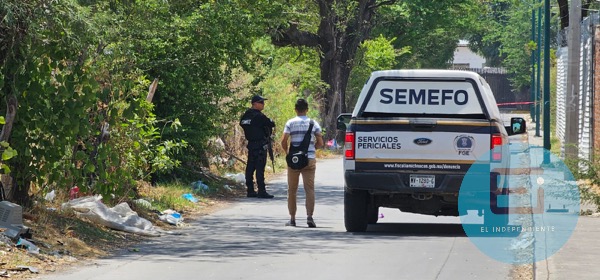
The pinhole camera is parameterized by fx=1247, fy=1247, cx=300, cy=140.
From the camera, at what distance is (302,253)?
13.5 m

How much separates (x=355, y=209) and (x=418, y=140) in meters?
1.30

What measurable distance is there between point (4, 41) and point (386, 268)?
4.98 m

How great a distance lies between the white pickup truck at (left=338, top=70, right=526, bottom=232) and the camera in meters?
15.0

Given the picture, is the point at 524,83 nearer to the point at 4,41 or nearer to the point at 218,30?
the point at 218,30

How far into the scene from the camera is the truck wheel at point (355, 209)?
51.3 ft

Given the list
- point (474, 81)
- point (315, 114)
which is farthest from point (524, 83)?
point (474, 81)

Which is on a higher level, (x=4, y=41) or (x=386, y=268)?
(x=4, y=41)

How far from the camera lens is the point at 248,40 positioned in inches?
870

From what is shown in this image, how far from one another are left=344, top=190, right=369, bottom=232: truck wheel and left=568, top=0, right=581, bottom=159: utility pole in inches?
515

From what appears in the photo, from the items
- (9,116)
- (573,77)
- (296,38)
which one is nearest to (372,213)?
(9,116)

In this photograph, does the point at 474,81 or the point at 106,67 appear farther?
A: the point at 106,67

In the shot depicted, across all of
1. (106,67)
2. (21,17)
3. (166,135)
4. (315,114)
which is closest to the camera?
(21,17)

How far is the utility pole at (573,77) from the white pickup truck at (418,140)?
42.1ft

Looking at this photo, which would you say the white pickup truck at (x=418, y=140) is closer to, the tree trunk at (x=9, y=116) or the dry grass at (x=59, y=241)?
the dry grass at (x=59, y=241)
